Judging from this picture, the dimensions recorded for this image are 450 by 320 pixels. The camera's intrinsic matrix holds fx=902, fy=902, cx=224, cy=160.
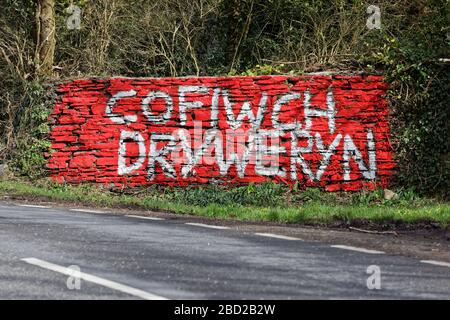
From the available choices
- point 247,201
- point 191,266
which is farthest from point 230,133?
point 191,266

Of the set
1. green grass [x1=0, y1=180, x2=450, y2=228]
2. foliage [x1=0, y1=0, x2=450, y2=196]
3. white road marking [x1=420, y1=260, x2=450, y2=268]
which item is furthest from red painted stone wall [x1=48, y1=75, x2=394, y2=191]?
white road marking [x1=420, y1=260, x2=450, y2=268]

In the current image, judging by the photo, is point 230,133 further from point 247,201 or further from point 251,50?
point 251,50

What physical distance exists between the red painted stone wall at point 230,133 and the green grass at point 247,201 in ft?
1.33

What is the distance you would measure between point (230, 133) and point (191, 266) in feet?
36.8

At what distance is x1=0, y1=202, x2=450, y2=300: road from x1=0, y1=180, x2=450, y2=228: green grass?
2.84 meters

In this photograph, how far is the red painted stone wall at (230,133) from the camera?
752 inches

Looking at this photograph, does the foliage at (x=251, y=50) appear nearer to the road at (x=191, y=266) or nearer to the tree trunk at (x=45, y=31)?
the tree trunk at (x=45, y=31)

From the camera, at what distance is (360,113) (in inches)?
757

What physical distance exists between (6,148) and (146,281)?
15445mm

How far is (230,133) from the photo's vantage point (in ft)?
64.6

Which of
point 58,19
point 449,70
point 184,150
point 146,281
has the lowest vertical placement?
point 146,281

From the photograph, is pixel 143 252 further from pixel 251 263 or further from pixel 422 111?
pixel 422 111

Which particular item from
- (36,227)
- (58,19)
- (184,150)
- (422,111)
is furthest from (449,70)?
(58,19)

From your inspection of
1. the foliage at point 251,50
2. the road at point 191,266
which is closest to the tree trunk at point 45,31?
the foliage at point 251,50
